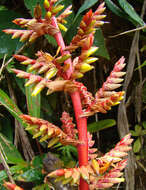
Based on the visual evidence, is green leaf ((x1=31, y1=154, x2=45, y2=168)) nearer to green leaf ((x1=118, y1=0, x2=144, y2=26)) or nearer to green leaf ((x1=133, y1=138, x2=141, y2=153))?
green leaf ((x1=133, y1=138, x2=141, y2=153))

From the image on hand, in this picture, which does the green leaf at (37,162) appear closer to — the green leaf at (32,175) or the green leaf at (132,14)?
the green leaf at (32,175)

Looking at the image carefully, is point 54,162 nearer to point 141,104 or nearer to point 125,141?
point 125,141

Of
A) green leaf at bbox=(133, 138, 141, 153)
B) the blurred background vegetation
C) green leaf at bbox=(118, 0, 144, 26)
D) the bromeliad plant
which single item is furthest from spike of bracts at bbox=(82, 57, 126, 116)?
green leaf at bbox=(133, 138, 141, 153)

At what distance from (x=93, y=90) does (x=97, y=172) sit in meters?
0.82

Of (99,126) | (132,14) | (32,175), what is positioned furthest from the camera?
(99,126)

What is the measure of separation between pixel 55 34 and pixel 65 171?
22 cm

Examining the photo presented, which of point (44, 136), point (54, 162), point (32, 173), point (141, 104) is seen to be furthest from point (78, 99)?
point (141, 104)

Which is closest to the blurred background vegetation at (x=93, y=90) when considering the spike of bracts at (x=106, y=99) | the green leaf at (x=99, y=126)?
the green leaf at (x=99, y=126)

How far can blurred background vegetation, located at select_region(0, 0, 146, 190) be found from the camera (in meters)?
0.96

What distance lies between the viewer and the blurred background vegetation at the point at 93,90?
3.16ft

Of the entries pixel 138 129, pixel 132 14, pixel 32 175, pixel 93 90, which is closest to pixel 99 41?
pixel 132 14

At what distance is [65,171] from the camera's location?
1.10ft

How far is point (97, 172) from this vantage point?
1.14ft

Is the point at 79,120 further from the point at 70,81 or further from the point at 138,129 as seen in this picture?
the point at 138,129
